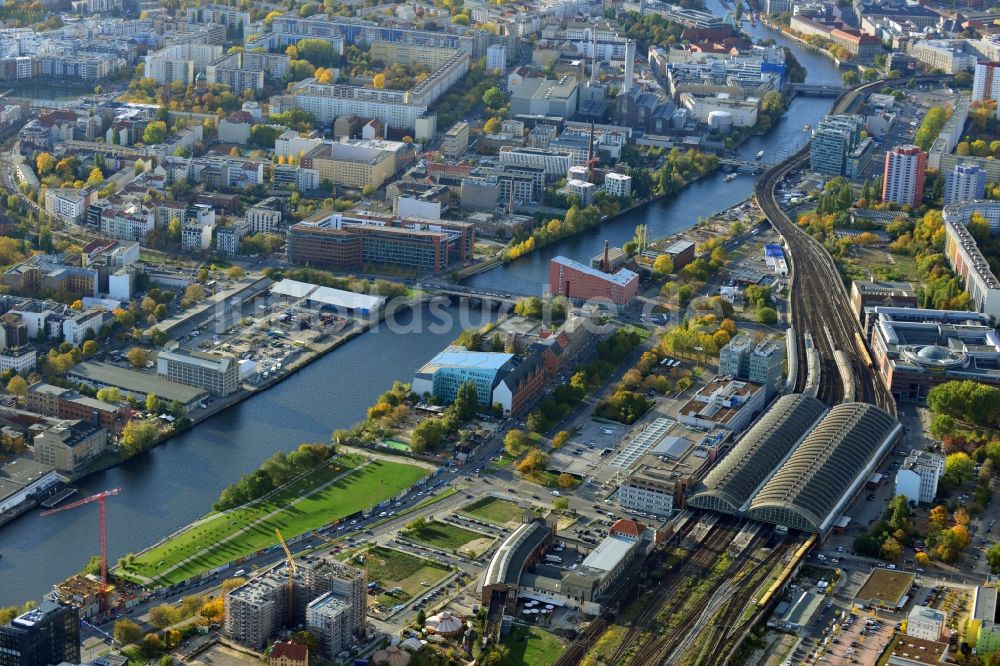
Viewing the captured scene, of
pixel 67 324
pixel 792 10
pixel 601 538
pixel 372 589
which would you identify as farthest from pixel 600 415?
pixel 792 10

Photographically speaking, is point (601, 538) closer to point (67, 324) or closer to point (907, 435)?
point (907, 435)

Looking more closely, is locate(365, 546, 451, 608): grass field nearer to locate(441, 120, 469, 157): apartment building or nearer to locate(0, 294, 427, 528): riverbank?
locate(0, 294, 427, 528): riverbank

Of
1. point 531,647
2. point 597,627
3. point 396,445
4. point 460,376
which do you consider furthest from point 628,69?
point 531,647

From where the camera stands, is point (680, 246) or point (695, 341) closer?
point (695, 341)

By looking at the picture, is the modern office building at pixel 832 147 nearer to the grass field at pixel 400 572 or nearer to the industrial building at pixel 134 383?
the industrial building at pixel 134 383

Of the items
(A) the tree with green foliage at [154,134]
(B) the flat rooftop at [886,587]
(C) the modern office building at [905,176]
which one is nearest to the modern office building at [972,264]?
(C) the modern office building at [905,176]

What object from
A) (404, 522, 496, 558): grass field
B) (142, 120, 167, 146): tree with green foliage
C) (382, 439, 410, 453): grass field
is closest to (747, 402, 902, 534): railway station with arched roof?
(404, 522, 496, 558): grass field
